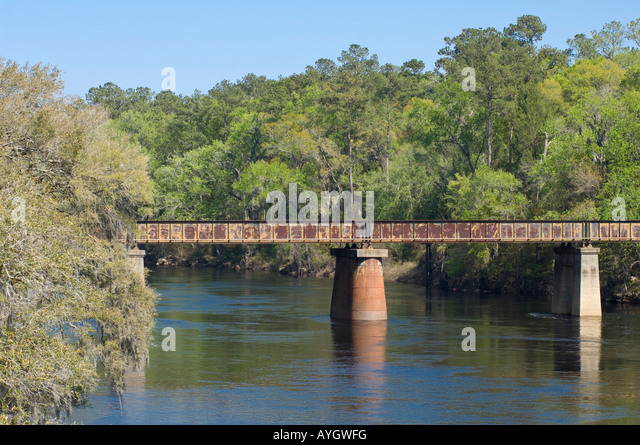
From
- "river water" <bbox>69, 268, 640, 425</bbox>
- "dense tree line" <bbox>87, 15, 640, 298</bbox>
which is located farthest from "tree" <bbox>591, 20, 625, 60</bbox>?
"river water" <bbox>69, 268, 640, 425</bbox>

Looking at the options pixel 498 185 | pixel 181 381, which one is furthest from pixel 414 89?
pixel 181 381

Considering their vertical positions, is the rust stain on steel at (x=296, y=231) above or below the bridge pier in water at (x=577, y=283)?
above

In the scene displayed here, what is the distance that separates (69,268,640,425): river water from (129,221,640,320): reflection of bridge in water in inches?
83.1

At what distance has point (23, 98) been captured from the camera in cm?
3025

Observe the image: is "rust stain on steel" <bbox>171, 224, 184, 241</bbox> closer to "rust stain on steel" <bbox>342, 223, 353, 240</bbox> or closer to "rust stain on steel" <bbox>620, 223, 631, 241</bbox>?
"rust stain on steel" <bbox>342, 223, 353, 240</bbox>

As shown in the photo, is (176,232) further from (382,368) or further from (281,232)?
(382,368)

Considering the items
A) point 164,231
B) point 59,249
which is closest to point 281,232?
point 164,231

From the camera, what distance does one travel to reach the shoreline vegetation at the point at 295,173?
80.9ft

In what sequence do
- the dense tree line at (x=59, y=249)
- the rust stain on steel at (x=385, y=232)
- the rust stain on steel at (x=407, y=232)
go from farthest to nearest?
1. the rust stain on steel at (x=407, y=232)
2. the rust stain on steel at (x=385, y=232)
3. the dense tree line at (x=59, y=249)

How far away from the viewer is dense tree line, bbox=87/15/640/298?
7350 centimetres

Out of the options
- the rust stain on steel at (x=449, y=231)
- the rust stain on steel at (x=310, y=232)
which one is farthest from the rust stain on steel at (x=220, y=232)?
the rust stain on steel at (x=449, y=231)

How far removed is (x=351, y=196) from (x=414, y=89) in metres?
46.4

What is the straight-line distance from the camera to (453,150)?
9456cm

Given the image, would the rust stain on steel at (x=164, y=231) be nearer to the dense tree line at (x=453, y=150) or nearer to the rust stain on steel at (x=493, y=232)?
the dense tree line at (x=453, y=150)
